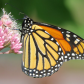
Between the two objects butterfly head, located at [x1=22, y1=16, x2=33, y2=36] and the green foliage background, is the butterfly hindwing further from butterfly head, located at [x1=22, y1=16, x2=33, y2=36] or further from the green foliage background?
the green foliage background

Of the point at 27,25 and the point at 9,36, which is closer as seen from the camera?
the point at 9,36

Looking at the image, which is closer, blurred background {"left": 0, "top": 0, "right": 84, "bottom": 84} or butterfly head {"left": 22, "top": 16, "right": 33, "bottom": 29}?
butterfly head {"left": 22, "top": 16, "right": 33, "bottom": 29}

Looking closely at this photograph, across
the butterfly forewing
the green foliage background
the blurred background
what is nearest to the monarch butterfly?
the butterfly forewing

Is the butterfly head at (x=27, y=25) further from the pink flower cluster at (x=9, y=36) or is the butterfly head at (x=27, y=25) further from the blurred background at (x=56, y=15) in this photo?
the blurred background at (x=56, y=15)

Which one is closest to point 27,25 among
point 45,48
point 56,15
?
point 45,48

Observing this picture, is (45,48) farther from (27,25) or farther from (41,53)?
(27,25)

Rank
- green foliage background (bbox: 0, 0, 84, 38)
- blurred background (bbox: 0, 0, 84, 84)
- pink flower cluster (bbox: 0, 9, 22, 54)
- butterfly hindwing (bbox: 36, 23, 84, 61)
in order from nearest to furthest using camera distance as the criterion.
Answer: pink flower cluster (bbox: 0, 9, 22, 54), butterfly hindwing (bbox: 36, 23, 84, 61), blurred background (bbox: 0, 0, 84, 84), green foliage background (bbox: 0, 0, 84, 38)

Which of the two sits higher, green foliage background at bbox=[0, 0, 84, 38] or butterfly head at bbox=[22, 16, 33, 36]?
green foliage background at bbox=[0, 0, 84, 38]

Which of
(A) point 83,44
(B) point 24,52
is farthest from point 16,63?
(A) point 83,44
